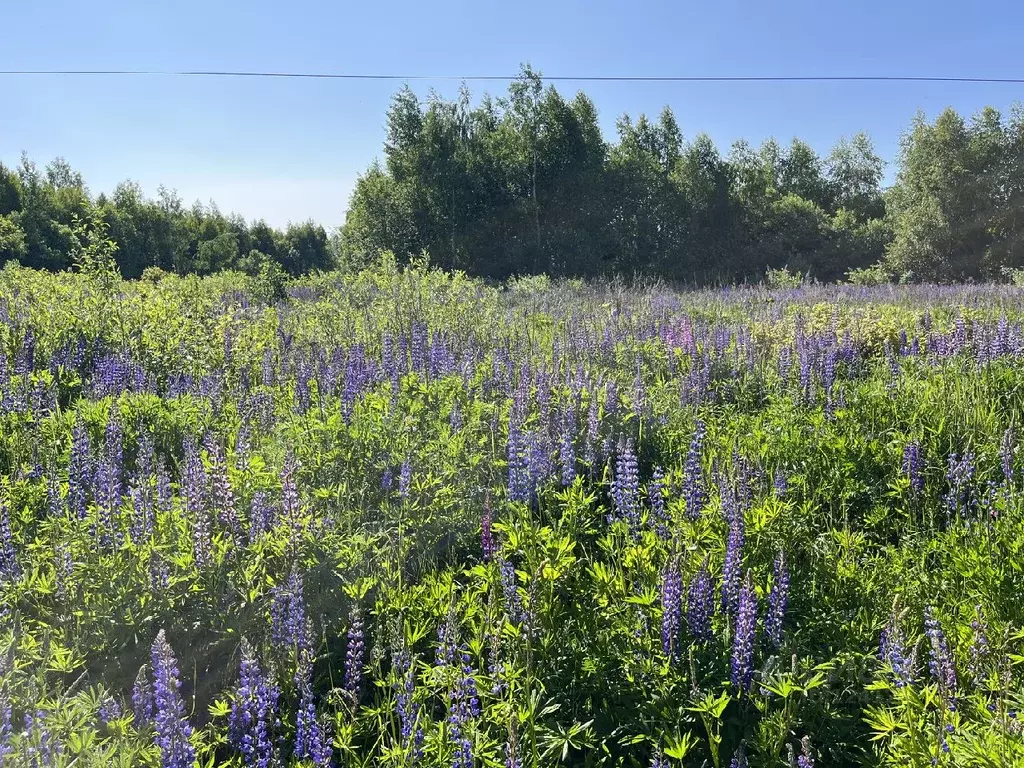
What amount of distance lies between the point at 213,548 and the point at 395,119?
29.0 meters

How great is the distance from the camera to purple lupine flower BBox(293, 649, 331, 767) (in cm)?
198

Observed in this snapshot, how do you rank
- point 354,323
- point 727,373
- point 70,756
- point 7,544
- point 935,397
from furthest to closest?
point 354,323, point 727,373, point 935,397, point 7,544, point 70,756

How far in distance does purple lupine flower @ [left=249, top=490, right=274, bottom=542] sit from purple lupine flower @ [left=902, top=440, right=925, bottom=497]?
11.4 feet

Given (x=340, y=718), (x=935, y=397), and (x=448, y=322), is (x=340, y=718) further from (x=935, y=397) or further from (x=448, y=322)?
(x=448, y=322)

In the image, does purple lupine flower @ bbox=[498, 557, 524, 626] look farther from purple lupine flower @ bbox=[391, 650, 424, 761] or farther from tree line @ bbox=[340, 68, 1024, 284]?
tree line @ bbox=[340, 68, 1024, 284]

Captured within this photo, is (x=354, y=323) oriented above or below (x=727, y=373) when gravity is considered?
above

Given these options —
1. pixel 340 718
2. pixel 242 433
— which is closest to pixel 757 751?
pixel 340 718

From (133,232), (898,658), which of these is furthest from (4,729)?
(133,232)

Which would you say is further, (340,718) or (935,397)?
(935,397)

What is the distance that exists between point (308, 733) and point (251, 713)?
240mm

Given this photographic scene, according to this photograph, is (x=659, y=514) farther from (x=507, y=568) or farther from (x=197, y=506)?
(x=197, y=506)

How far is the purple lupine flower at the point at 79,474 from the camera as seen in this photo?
355cm

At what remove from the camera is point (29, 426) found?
188 inches

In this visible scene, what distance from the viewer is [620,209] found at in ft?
100
